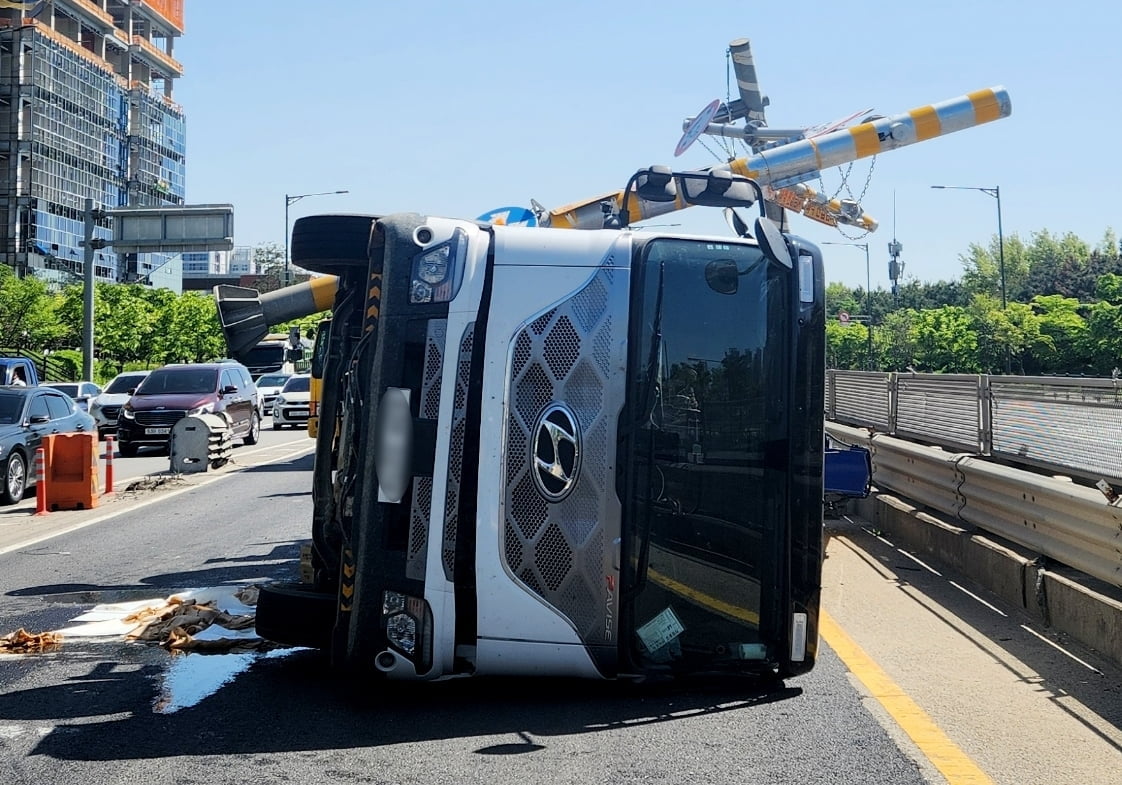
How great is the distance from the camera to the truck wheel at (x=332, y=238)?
246 inches

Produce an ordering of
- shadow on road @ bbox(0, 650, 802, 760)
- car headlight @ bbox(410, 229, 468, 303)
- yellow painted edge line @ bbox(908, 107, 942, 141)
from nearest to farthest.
Answer: shadow on road @ bbox(0, 650, 802, 760)
car headlight @ bbox(410, 229, 468, 303)
yellow painted edge line @ bbox(908, 107, 942, 141)

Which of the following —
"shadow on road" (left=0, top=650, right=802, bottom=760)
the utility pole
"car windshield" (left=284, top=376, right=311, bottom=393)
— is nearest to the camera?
"shadow on road" (left=0, top=650, right=802, bottom=760)

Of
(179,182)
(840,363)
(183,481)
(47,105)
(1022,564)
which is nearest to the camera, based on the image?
(1022,564)

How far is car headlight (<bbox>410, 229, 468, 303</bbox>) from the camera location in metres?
5.42

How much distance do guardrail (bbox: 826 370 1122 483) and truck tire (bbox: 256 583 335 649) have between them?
4.56 meters

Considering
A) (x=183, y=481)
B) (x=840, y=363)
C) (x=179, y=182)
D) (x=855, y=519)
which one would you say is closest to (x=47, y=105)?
(x=179, y=182)

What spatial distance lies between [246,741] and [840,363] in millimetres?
96951

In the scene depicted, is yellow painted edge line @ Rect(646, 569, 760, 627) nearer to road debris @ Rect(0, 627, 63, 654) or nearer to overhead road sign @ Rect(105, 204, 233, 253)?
road debris @ Rect(0, 627, 63, 654)

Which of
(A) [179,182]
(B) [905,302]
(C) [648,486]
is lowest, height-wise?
(C) [648,486]

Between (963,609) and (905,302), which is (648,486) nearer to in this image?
(963,609)

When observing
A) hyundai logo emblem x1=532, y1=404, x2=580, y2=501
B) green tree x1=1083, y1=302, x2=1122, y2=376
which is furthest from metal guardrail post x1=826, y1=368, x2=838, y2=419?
green tree x1=1083, y1=302, x2=1122, y2=376

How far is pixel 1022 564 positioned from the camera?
7.84m

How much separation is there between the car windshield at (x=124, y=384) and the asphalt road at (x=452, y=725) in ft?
83.6

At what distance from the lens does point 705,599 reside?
5.43 m
